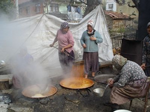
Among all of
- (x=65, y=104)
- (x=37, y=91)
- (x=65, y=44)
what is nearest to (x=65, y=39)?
(x=65, y=44)

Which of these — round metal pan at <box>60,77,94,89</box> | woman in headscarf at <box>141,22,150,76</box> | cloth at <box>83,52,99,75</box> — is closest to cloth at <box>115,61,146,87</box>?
woman in headscarf at <box>141,22,150,76</box>

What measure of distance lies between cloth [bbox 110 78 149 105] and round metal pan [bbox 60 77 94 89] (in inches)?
51.8

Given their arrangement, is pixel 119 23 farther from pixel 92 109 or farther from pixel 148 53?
pixel 92 109

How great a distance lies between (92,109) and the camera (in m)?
3.81

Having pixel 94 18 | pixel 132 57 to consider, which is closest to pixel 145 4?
pixel 94 18

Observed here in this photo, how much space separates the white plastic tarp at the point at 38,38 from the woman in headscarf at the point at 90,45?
1439mm

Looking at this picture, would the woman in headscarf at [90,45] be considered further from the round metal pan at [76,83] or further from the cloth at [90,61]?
the round metal pan at [76,83]

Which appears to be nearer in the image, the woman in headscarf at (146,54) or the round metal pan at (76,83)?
the woman in headscarf at (146,54)

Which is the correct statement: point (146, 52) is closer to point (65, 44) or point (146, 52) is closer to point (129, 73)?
point (129, 73)

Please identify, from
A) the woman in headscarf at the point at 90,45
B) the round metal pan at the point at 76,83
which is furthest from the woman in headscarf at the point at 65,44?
the round metal pan at the point at 76,83

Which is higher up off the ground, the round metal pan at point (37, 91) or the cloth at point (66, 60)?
the cloth at point (66, 60)

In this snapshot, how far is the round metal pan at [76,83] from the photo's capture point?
468 centimetres

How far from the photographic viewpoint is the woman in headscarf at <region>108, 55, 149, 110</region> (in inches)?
127

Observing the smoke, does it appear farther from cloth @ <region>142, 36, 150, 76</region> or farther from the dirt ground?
cloth @ <region>142, 36, 150, 76</region>
